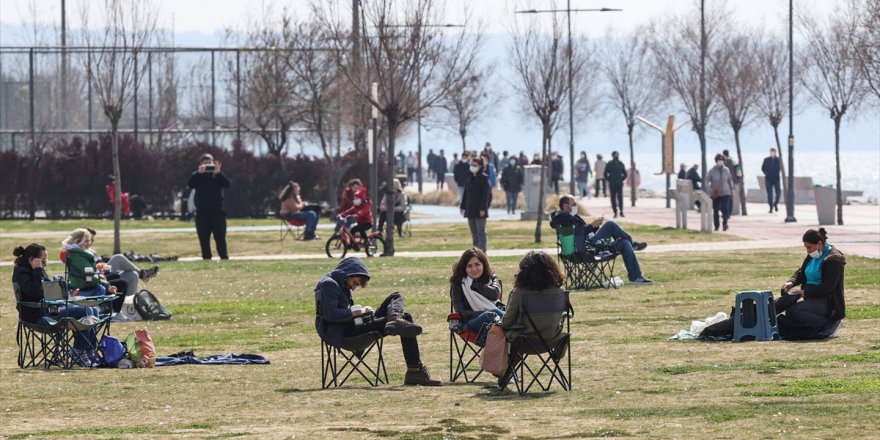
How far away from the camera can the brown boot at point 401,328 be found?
14.0m

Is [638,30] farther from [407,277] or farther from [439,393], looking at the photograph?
[439,393]

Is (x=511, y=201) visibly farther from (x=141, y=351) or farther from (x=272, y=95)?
(x=141, y=351)

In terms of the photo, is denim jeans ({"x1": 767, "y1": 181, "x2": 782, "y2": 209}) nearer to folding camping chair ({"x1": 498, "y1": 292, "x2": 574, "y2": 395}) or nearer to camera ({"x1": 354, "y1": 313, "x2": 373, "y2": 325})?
camera ({"x1": 354, "y1": 313, "x2": 373, "y2": 325})

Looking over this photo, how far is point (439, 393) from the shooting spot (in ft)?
44.4

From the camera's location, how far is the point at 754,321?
53.8 ft

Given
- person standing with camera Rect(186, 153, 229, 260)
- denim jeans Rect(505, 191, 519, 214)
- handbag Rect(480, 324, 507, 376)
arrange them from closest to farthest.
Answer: handbag Rect(480, 324, 507, 376) < person standing with camera Rect(186, 153, 229, 260) < denim jeans Rect(505, 191, 519, 214)

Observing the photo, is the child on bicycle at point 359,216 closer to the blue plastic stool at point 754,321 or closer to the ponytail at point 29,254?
the ponytail at point 29,254

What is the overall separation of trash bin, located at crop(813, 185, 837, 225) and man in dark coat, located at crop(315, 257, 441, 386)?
27942 mm

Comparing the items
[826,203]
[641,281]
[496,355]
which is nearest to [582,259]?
[641,281]

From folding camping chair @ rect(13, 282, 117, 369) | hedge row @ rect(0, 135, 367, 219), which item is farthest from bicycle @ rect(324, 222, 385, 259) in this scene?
hedge row @ rect(0, 135, 367, 219)

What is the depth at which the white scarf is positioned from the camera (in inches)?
567

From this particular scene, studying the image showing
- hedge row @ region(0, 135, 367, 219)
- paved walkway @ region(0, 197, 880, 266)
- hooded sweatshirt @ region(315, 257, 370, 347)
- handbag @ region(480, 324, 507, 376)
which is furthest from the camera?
hedge row @ region(0, 135, 367, 219)

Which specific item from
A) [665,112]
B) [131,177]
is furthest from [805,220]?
[665,112]

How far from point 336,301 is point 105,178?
38030 millimetres
